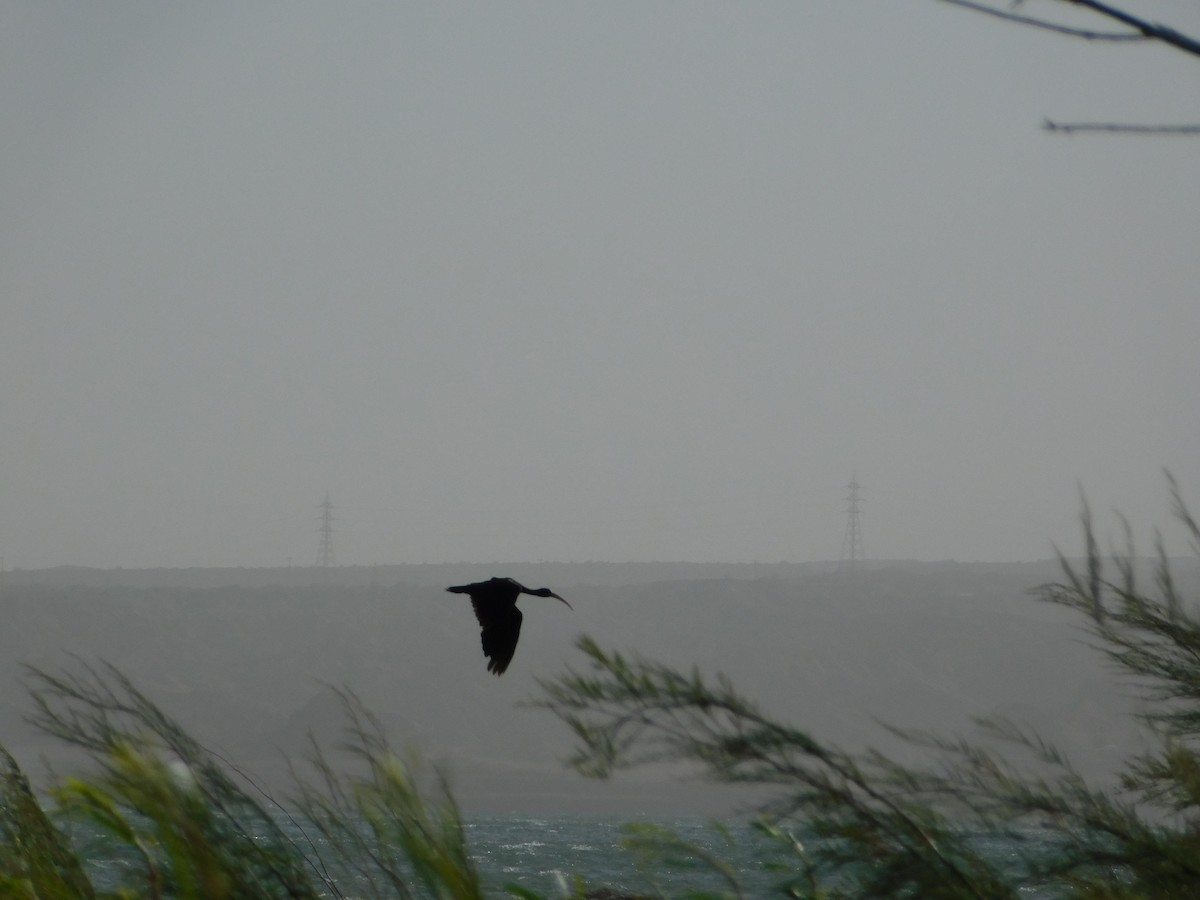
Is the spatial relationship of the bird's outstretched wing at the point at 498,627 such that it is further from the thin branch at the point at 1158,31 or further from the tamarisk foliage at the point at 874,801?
the thin branch at the point at 1158,31

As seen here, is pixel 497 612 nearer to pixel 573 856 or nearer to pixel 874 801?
pixel 874 801

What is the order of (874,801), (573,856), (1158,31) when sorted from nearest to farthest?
(1158,31) → (874,801) → (573,856)

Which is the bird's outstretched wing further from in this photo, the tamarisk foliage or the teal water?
the tamarisk foliage


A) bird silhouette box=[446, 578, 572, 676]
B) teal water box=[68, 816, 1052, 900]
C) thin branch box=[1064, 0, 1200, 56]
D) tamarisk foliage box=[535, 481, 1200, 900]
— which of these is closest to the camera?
thin branch box=[1064, 0, 1200, 56]

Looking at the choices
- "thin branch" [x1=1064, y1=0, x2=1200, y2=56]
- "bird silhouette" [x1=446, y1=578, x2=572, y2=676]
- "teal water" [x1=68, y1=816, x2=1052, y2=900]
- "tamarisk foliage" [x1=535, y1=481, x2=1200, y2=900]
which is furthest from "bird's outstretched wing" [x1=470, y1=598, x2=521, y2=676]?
"thin branch" [x1=1064, y1=0, x2=1200, y2=56]

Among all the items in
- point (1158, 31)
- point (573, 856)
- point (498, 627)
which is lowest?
point (573, 856)

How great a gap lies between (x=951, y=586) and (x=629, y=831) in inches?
4581

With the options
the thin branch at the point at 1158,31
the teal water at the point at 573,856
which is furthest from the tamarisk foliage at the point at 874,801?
the thin branch at the point at 1158,31

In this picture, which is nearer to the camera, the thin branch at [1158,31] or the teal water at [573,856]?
the thin branch at [1158,31]

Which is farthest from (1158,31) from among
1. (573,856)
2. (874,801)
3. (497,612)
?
(573,856)

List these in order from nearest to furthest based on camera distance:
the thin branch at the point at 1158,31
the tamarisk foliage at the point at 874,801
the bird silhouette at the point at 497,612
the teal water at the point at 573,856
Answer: the thin branch at the point at 1158,31, the tamarisk foliage at the point at 874,801, the teal water at the point at 573,856, the bird silhouette at the point at 497,612

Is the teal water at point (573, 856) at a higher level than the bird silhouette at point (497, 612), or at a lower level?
lower

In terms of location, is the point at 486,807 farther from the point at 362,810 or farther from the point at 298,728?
the point at 362,810

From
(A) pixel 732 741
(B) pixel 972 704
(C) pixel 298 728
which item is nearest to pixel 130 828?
(A) pixel 732 741
